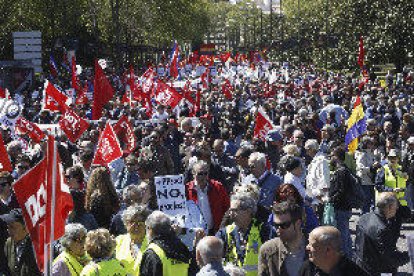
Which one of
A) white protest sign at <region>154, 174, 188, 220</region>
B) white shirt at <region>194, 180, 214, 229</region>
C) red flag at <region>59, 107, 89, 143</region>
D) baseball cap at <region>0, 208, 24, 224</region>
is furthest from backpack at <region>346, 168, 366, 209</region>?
red flag at <region>59, 107, 89, 143</region>

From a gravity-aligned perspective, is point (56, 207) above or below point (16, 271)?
above

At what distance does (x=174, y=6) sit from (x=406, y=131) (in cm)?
6776

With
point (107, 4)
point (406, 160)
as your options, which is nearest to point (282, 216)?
point (406, 160)

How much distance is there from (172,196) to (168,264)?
7.51 ft

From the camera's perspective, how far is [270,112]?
28578mm

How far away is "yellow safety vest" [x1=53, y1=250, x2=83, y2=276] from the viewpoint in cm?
771

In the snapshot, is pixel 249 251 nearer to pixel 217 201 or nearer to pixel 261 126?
pixel 217 201

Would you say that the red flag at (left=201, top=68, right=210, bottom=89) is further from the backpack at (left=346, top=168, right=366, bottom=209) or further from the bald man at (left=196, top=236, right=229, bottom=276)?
the bald man at (left=196, top=236, right=229, bottom=276)

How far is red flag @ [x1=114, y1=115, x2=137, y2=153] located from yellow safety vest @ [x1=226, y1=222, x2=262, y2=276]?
837 centimetres

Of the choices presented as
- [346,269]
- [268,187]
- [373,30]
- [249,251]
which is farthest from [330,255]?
[373,30]

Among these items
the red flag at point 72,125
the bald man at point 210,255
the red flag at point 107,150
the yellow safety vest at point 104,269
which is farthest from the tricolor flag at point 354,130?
the bald man at point 210,255

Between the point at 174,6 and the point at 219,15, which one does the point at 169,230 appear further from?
the point at 219,15

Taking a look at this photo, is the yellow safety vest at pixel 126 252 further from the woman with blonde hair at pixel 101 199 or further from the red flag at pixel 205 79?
the red flag at pixel 205 79

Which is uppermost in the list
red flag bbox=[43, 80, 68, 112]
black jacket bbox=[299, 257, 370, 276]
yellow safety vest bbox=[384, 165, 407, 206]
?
red flag bbox=[43, 80, 68, 112]
